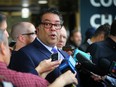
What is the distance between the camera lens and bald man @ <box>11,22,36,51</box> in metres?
4.17

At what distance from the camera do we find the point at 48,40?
3275mm

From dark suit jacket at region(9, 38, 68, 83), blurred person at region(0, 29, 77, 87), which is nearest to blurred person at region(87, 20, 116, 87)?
dark suit jacket at region(9, 38, 68, 83)

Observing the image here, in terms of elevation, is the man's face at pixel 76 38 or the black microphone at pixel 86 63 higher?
the black microphone at pixel 86 63

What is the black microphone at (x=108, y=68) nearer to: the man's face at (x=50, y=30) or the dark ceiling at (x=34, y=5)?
the man's face at (x=50, y=30)

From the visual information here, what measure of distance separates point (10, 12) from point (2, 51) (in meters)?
9.60

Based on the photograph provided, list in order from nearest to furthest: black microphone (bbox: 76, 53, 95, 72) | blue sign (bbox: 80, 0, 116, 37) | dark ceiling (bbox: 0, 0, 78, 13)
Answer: black microphone (bbox: 76, 53, 95, 72), blue sign (bbox: 80, 0, 116, 37), dark ceiling (bbox: 0, 0, 78, 13)

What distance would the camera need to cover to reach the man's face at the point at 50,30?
10.7 ft

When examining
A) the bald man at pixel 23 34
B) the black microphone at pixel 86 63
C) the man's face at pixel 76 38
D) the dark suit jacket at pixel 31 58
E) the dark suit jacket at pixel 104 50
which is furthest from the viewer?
the man's face at pixel 76 38

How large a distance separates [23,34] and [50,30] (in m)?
0.99

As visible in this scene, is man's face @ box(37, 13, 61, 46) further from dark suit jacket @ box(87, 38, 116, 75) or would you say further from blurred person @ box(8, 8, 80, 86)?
dark suit jacket @ box(87, 38, 116, 75)

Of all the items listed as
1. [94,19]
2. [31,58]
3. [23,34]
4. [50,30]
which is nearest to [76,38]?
[94,19]

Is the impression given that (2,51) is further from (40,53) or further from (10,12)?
(10,12)

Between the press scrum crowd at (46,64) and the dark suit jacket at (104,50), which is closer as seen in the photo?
the press scrum crowd at (46,64)

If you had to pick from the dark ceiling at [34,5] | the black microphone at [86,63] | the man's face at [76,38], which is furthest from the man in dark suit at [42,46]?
the dark ceiling at [34,5]
